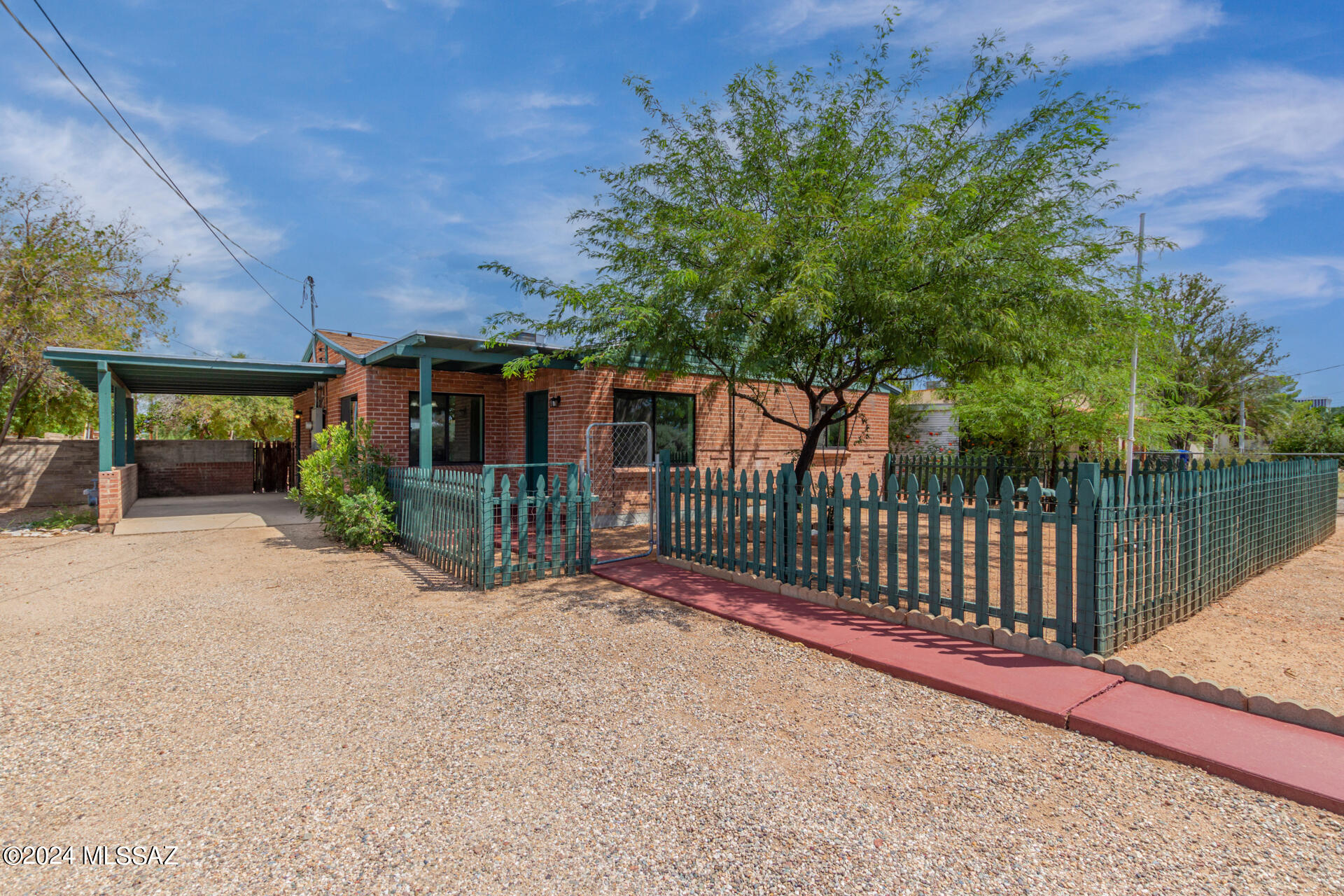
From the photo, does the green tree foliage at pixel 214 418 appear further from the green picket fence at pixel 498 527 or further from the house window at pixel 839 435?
the house window at pixel 839 435

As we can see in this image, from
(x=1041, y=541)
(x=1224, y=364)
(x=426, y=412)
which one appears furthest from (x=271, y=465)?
(x=1224, y=364)

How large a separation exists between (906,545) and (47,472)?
773 inches

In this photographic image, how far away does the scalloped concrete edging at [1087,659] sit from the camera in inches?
134

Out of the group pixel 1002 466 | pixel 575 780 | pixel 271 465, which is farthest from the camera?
pixel 271 465

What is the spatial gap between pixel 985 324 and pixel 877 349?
1.15 metres

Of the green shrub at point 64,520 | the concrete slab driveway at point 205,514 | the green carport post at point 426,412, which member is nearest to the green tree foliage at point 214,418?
the concrete slab driveway at point 205,514

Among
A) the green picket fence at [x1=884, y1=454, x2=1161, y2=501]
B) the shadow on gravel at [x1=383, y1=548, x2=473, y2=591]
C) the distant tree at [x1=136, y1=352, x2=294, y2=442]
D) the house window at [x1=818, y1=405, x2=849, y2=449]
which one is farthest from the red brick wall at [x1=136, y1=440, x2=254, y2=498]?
the green picket fence at [x1=884, y1=454, x2=1161, y2=501]

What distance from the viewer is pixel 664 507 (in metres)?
7.93

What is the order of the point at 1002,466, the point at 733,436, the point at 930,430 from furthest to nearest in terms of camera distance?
the point at 930,430
the point at 1002,466
the point at 733,436

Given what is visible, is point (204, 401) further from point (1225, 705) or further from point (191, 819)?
point (1225, 705)

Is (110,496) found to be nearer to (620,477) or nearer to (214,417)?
(620,477)

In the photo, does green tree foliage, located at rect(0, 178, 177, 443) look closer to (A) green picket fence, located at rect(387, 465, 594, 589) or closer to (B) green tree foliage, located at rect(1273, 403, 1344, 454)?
(A) green picket fence, located at rect(387, 465, 594, 589)

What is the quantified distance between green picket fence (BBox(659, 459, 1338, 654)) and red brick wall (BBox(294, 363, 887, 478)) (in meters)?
4.14

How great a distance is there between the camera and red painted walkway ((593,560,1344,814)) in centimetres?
299
